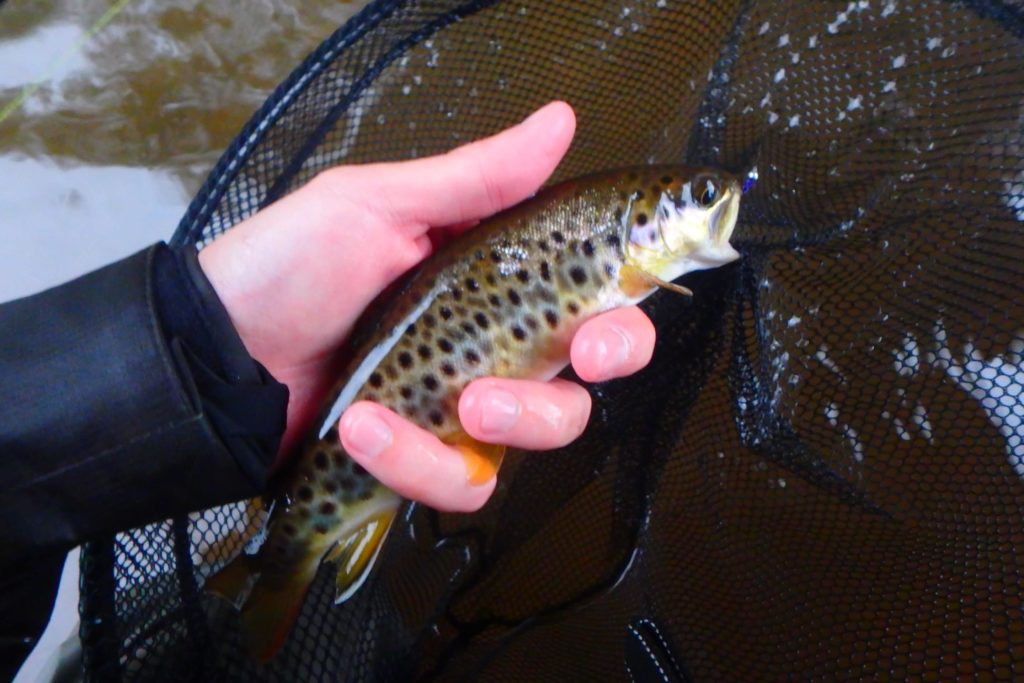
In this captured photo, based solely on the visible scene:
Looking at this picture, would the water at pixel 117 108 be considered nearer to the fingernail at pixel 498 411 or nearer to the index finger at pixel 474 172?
the index finger at pixel 474 172

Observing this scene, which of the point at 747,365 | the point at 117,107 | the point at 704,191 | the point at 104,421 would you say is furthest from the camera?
the point at 117,107

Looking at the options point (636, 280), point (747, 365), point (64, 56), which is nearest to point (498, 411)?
point (636, 280)

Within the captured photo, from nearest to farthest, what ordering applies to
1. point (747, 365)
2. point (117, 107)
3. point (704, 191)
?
point (704, 191)
point (747, 365)
point (117, 107)

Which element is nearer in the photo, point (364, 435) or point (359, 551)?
point (364, 435)

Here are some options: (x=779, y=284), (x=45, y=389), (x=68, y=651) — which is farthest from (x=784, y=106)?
(x=68, y=651)

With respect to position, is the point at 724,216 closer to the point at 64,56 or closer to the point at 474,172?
the point at 474,172

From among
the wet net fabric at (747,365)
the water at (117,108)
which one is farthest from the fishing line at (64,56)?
the wet net fabric at (747,365)
